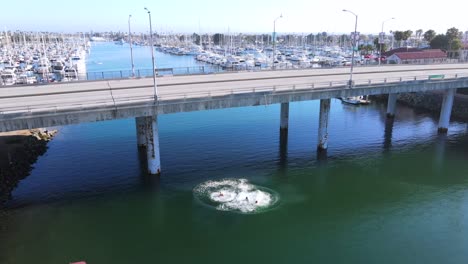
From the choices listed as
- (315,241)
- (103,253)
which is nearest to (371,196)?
(315,241)

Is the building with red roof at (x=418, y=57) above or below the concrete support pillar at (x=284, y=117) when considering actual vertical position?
above

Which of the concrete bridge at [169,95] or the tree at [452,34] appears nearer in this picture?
the concrete bridge at [169,95]

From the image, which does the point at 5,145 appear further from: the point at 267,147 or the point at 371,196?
the point at 371,196

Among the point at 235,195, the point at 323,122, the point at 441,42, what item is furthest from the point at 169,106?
the point at 441,42

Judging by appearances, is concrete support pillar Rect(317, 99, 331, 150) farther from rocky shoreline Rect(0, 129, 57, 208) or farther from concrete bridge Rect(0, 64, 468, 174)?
rocky shoreline Rect(0, 129, 57, 208)

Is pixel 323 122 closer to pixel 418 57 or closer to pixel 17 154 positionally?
pixel 17 154

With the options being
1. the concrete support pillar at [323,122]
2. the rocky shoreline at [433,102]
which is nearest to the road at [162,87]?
the concrete support pillar at [323,122]

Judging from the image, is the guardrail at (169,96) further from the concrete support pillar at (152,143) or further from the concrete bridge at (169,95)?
the concrete support pillar at (152,143)
